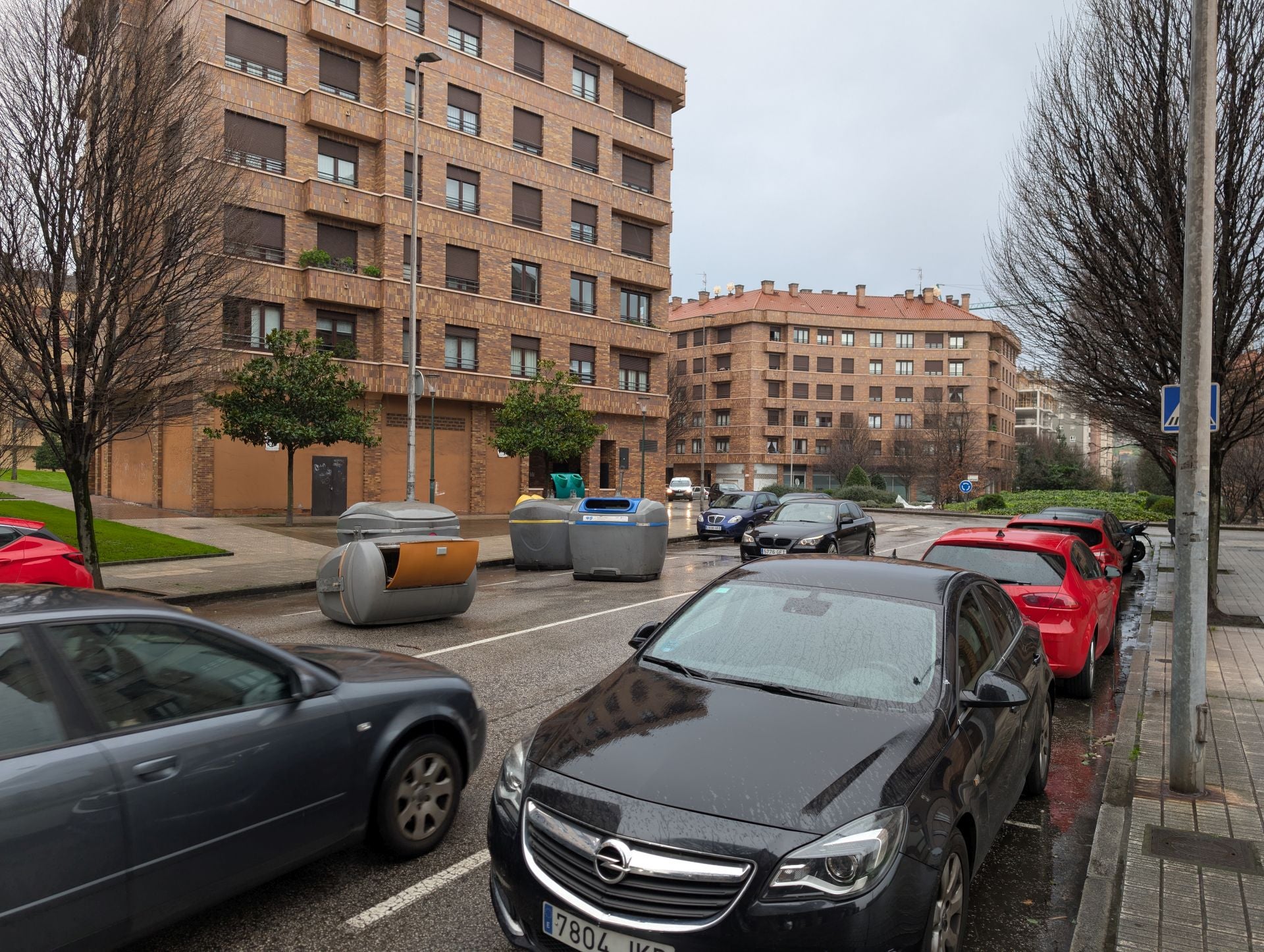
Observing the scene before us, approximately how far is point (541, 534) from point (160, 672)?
13.5 metres

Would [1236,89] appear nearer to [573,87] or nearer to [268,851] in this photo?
[268,851]

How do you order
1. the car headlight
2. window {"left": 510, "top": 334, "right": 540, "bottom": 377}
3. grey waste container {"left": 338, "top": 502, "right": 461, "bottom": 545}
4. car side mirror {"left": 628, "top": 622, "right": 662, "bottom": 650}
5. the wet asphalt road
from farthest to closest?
1. window {"left": 510, "top": 334, "right": 540, "bottom": 377}
2. grey waste container {"left": 338, "top": 502, "right": 461, "bottom": 545}
3. car side mirror {"left": 628, "top": 622, "right": 662, "bottom": 650}
4. the wet asphalt road
5. the car headlight

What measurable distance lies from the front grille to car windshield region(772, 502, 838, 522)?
15422 mm

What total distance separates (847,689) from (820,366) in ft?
250

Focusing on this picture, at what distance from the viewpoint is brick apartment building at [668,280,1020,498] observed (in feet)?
246

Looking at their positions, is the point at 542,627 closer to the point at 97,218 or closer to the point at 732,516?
the point at 97,218

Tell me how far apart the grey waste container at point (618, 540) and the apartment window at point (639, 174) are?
2869cm

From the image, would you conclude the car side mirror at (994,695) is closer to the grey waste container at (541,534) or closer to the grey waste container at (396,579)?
the grey waste container at (396,579)

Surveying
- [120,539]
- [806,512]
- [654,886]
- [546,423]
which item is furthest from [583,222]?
[654,886]

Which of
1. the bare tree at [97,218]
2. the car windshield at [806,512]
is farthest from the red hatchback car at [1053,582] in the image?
the bare tree at [97,218]

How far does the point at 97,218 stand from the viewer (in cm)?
1110

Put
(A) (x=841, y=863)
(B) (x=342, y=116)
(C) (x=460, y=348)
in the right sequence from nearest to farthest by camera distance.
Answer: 1. (A) (x=841, y=863)
2. (B) (x=342, y=116)
3. (C) (x=460, y=348)

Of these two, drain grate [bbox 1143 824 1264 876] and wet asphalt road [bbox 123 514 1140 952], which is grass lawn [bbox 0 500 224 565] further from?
drain grate [bbox 1143 824 1264 876]

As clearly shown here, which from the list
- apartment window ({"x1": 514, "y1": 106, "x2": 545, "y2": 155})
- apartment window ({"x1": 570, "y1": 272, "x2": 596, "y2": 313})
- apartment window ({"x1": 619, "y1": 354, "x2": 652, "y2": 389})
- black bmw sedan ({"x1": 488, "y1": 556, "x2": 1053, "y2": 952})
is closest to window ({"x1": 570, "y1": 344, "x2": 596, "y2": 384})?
apartment window ({"x1": 570, "y1": 272, "x2": 596, "y2": 313})
